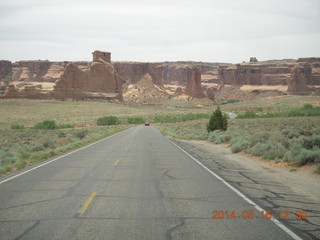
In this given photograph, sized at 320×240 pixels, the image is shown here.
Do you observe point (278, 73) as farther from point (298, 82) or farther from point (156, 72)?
point (156, 72)

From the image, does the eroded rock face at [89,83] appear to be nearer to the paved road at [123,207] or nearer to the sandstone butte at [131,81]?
the sandstone butte at [131,81]

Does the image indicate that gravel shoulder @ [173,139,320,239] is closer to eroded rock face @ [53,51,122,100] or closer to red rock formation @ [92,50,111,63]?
eroded rock face @ [53,51,122,100]

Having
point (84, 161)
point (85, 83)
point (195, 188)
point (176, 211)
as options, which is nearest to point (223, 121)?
point (84, 161)

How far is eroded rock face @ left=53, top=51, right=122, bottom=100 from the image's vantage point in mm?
122475

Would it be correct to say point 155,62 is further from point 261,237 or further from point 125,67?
point 261,237

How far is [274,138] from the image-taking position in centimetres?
1827

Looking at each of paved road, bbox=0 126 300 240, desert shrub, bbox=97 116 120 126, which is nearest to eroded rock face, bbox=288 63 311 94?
desert shrub, bbox=97 116 120 126

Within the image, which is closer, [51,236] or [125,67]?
[51,236]

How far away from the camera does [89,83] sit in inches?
5064

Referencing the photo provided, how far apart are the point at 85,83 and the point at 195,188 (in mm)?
123033

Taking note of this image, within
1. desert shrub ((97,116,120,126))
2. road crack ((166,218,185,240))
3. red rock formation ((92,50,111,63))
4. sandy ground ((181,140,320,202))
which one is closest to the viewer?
road crack ((166,218,185,240))
